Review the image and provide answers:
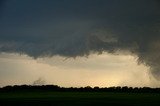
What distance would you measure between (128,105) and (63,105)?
33.0 feet

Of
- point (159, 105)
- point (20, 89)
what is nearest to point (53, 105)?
point (159, 105)

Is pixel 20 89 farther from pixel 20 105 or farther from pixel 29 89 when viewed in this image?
pixel 20 105

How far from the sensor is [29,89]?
147 meters

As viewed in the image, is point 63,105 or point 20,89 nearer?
point 63,105

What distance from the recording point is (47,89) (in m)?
149

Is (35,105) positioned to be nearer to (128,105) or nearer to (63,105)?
(63,105)

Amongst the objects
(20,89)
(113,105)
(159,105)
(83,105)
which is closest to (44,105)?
(83,105)

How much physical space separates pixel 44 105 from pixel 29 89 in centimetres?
8822

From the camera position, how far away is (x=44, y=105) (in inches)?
2366

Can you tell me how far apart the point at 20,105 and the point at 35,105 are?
249 centimetres

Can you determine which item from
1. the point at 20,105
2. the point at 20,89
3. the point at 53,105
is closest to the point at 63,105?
the point at 53,105

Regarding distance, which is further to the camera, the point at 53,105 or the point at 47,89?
the point at 47,89

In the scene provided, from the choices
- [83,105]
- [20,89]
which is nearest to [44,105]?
[83,105]

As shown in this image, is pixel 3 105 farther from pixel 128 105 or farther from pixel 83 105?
pixel 128 105
